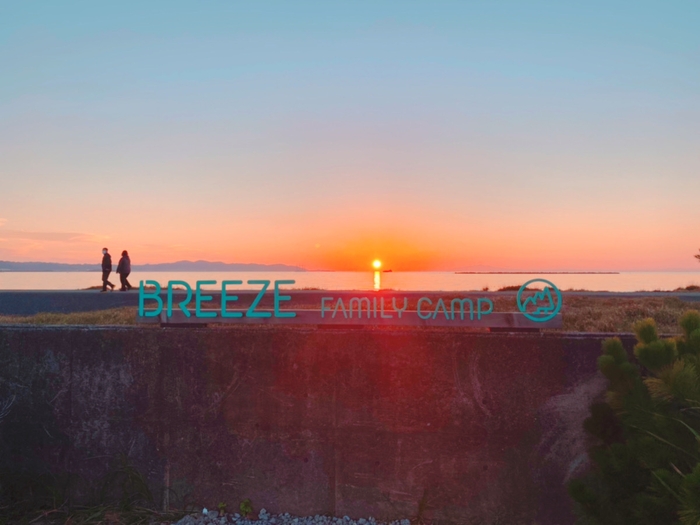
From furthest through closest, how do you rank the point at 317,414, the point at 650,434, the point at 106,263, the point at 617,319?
the point at 106,263 < the point at 617,319 < the point at 317,414 < the point at 650,434

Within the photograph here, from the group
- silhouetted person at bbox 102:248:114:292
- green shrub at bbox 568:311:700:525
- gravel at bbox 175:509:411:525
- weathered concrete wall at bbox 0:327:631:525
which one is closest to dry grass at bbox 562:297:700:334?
weathered concrete wall at bbox 0:327:631:525

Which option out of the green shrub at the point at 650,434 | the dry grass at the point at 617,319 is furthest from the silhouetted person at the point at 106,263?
the green shrub at the point at 650,434

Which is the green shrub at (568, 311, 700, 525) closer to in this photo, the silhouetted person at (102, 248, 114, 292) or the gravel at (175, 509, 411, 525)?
the gravel at (175, 509, 411, 525)

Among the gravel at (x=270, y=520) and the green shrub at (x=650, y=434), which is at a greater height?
the green shrub at (x=650, y=434)

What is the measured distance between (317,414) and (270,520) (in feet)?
3.62

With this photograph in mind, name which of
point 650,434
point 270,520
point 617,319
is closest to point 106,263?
point 617,319

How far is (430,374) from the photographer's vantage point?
5.79m

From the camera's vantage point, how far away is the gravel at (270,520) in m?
5.70

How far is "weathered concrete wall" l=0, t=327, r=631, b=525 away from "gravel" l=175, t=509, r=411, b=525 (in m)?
0.09

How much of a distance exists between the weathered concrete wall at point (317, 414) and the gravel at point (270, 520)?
85 millimetres

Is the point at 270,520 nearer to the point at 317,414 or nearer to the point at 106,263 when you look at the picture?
the point at 317,414

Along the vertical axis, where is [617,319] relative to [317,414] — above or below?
above

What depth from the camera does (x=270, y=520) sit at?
577 centimetres

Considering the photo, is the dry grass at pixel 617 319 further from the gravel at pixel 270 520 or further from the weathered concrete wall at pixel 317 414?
the gravel at pixel 270 520
